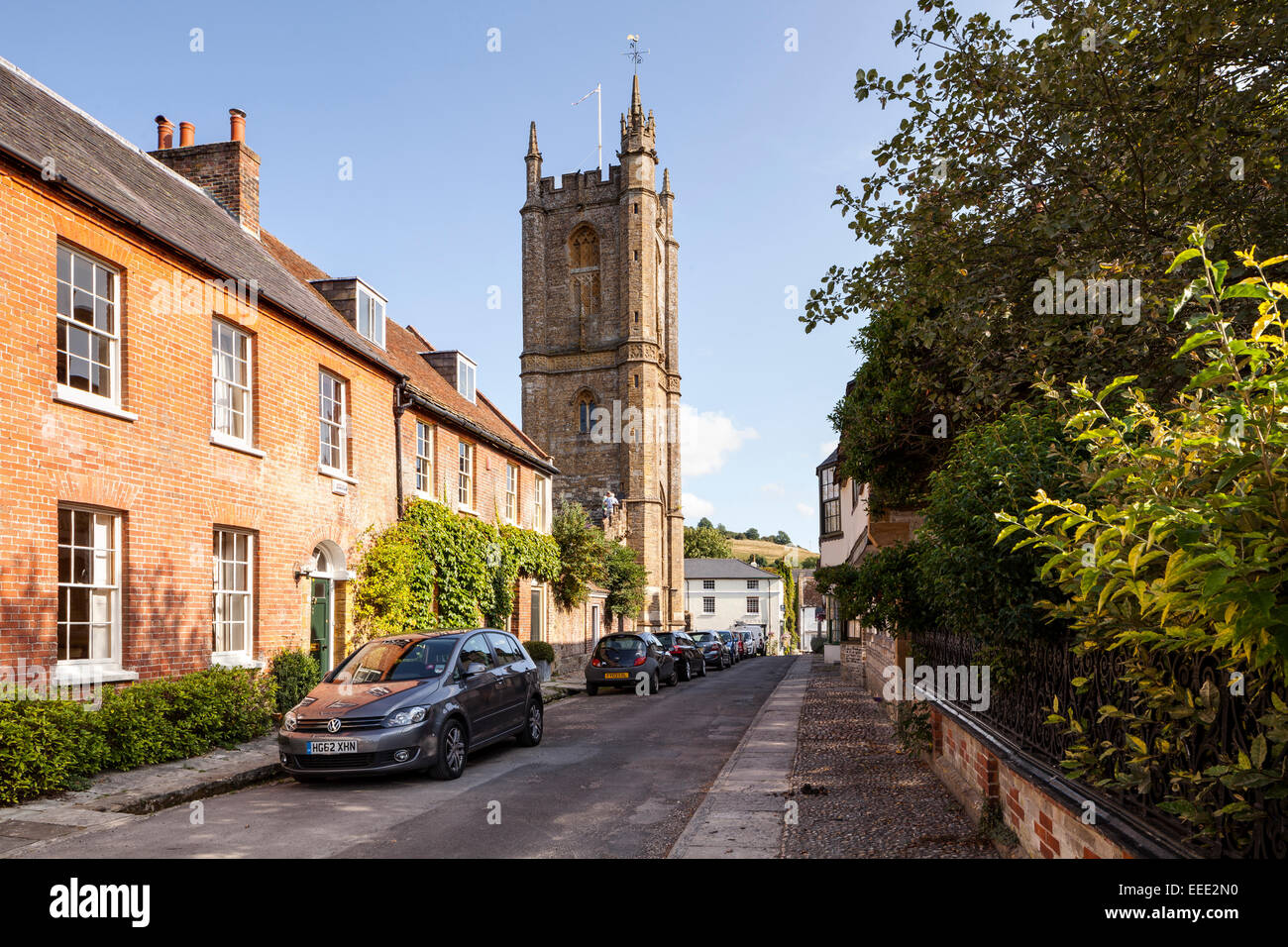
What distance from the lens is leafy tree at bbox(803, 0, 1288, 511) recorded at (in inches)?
291

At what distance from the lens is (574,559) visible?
29766 mm

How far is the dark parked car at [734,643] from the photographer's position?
1639 inches

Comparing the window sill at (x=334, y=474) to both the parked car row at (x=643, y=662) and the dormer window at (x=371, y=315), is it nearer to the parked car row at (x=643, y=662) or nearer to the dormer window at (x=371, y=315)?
the dormer window at (x=371, y=315)

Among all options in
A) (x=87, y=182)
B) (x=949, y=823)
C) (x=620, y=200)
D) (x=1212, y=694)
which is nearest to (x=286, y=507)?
(x=87, y=182)

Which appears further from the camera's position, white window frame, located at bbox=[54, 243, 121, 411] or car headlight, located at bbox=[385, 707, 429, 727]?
white window frame, located at bbox=[54, 243, 121, 411]

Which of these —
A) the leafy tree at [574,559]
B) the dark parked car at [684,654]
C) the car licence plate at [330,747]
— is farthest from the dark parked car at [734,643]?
the car licence plate at [330,747]

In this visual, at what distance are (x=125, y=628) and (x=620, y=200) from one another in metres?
45.1

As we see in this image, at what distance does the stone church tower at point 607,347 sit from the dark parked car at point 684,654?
18827 millimetres

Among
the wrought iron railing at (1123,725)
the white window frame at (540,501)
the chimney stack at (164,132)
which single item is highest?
the chimney stack at (164,132)

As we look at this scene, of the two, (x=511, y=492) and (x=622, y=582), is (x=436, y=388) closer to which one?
(x=511, y=492)

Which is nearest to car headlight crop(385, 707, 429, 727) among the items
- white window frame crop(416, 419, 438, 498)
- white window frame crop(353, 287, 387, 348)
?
white window frame crop(416, 419, 438, 498)

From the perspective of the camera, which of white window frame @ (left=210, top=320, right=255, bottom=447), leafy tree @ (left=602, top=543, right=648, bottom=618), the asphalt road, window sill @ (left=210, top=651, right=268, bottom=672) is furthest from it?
leafy tree @ (left=602, top=543, right=648, bottom=618)

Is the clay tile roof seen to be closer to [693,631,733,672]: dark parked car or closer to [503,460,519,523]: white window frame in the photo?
[503,460,519,523]: white window frame

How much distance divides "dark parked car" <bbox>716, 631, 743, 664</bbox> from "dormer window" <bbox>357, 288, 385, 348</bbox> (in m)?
24.2
